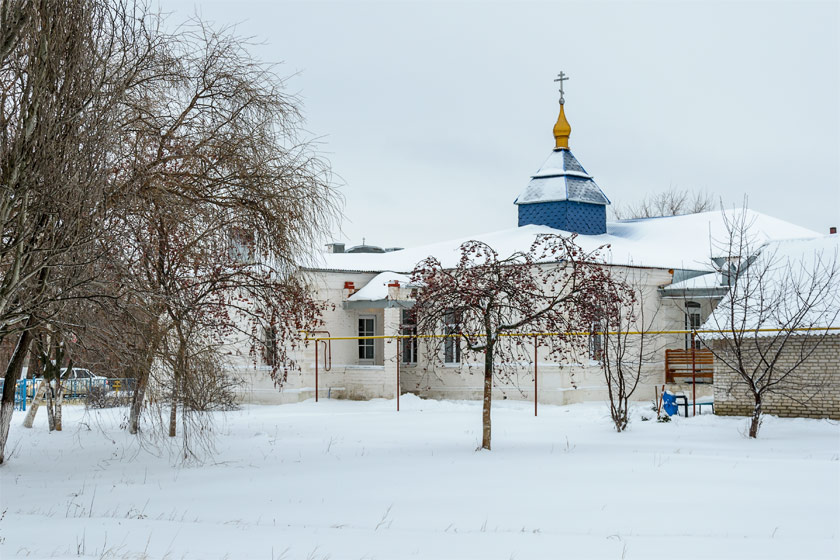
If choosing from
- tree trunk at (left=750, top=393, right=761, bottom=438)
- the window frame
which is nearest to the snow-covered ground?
tree trunk at (left=750, top=393, right=761, bottom=438)

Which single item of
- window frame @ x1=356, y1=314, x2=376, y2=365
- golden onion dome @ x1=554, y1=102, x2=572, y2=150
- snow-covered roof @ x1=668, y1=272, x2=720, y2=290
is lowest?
window frame @ x1=356, y1=314, x2=376, y2=365

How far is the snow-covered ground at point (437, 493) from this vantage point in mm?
10016

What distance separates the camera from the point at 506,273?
1709cm

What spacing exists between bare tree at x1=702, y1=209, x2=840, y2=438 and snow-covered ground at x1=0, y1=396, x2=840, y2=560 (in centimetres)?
101

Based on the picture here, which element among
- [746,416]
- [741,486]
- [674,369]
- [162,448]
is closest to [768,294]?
[746,416]

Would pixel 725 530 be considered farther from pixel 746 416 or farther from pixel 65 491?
pixel 746 416

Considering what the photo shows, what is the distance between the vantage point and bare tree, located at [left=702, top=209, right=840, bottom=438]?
775 inches

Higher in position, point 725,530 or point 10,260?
point 10,260

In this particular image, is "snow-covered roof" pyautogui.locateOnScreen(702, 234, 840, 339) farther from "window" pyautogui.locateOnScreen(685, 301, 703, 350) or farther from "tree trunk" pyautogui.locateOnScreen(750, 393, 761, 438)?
"window" pyautogui.locateOnScreen(685, 301, 703, 350)

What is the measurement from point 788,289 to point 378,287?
1255 cm

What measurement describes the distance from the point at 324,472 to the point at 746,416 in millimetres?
10319

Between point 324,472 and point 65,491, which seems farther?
point 324,472

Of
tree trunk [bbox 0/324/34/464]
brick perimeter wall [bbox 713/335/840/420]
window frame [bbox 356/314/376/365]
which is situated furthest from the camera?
window frame [bbox 356/314/376/365]

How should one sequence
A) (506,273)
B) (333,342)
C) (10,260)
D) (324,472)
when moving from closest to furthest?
(10,260)
(324,472)
(506,273)
(333,342)
